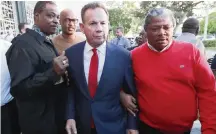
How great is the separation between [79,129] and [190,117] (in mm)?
957

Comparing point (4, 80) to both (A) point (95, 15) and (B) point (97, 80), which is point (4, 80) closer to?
(B) point (97, 80)

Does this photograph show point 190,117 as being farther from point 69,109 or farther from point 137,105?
point 69,109

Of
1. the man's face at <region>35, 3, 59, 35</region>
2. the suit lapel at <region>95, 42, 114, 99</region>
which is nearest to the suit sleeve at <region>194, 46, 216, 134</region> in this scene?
the suit lapel at <region>95, 42, 114, 99</region>

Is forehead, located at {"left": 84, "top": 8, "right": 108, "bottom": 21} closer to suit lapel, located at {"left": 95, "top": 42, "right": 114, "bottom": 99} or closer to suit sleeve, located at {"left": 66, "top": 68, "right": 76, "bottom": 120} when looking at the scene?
suit lapel, located at {"left": 95, "top": 42, "right": 114, "bottom": 99}

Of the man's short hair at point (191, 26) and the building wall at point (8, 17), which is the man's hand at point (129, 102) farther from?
the building wall at point (8, 17)

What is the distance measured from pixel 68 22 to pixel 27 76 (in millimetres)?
1874

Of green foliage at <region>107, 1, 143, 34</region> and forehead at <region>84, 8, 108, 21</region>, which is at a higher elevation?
green foliage at <region>107, 1, 143, 34</region>

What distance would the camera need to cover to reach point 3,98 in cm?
236

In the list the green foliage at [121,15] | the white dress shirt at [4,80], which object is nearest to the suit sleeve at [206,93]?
the white dress shirt at [4,80]

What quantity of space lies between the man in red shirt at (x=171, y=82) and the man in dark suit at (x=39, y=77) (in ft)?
2.16

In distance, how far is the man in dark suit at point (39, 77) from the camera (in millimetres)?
1927

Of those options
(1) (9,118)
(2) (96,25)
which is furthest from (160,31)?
(1) (9,118)

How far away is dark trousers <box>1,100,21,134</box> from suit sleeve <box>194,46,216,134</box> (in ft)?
6.17

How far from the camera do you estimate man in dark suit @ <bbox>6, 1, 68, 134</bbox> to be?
193 centimetres
